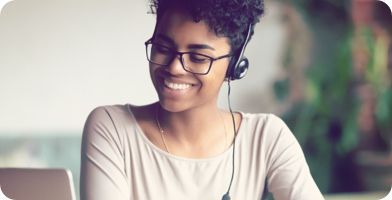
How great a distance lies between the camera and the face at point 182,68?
0.79m

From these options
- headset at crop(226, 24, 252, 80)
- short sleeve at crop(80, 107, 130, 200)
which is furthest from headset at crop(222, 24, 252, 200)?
short sleeve at crop(80, 107, 130, 200)

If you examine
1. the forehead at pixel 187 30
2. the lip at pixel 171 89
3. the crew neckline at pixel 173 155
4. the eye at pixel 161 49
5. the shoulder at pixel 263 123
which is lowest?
the crew neckline at pixel 173 155

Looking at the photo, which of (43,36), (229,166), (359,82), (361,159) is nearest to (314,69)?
(359,82)

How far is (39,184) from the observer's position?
2.69ft

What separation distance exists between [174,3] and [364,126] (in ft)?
2.75

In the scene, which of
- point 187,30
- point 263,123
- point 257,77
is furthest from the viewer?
point 257,77

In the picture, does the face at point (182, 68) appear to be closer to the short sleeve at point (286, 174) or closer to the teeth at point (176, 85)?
the teeth at point (176, 85)

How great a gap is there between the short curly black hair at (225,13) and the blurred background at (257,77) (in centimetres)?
7

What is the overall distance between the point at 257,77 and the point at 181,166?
0.41m

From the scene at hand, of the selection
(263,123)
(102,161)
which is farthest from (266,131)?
(102,161)

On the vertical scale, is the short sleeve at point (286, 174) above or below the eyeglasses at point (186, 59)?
below

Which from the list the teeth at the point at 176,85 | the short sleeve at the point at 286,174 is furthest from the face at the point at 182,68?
the short sleeve at the point at 286,174

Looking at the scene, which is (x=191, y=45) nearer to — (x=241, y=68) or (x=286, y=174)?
(x=241, y=68)

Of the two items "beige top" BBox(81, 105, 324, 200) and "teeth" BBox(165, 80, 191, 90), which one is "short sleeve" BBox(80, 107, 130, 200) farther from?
"teeth" BBox(165, 80, 191, 90)
